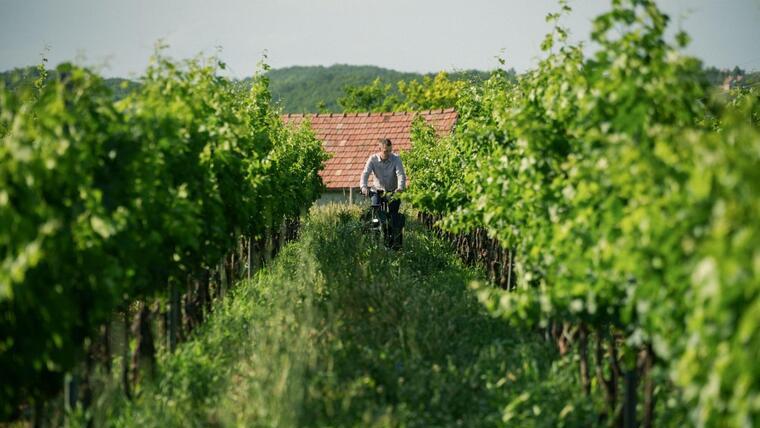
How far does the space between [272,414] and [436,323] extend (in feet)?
9.06

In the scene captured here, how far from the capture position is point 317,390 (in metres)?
5.32

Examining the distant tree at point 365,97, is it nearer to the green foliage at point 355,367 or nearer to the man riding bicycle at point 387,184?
the man riding bicycle at point 387,184

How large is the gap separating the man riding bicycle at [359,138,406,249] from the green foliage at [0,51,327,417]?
22.8ft

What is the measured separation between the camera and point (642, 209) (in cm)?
362

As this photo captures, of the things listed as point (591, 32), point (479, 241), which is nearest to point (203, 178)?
point (591, 32)

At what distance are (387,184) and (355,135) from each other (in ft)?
72.0

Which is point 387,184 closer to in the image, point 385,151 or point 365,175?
point 365,175

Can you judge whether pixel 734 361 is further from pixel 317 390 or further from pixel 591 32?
pixel 317 390

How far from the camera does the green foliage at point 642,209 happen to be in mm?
2977

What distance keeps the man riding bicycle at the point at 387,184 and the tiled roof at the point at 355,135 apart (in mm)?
18729

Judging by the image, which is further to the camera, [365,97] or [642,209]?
[365,97]

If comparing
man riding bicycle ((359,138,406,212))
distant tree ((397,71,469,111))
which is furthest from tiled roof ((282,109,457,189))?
distant tree ((397,71,469,111))

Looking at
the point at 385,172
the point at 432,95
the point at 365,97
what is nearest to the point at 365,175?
the point at 385,172

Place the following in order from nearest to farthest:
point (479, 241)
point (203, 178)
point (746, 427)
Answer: point (746, 427)
point (203, 178)
point (479, 241)
